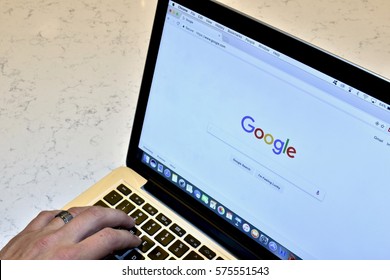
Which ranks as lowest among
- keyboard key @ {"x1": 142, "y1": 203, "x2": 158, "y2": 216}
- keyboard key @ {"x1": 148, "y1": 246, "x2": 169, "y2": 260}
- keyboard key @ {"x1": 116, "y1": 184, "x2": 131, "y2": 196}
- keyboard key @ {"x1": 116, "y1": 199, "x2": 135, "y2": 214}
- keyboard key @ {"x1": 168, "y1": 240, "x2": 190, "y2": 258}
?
keyboard key @ {"x1": 148, "y1": 246, "x2": 169, "y2": 260}

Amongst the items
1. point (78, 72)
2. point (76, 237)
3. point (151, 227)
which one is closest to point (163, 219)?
point (151, 227)

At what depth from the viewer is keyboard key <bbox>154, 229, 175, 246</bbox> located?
0.71 metres

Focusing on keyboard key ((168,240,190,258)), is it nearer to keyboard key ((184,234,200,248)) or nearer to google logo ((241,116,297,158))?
keyboard key ((184,234,200,248))

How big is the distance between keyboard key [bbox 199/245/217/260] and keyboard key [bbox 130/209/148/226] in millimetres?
88

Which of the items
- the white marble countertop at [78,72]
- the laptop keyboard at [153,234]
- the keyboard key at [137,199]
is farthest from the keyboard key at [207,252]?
the white marble countertop at [78,72]

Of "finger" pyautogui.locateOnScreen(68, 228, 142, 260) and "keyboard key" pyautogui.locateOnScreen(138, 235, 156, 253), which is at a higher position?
"finger" pyautogui.locateOnScreen(68, 228, 142, 260)

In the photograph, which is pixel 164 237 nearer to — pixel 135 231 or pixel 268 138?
pixel 135 231

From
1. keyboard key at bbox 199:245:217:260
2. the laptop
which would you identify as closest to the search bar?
the laptop

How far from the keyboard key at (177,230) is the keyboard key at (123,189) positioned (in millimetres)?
84

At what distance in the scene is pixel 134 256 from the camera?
0.70m

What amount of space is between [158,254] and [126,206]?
0.29 feet

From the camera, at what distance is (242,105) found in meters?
0.63
